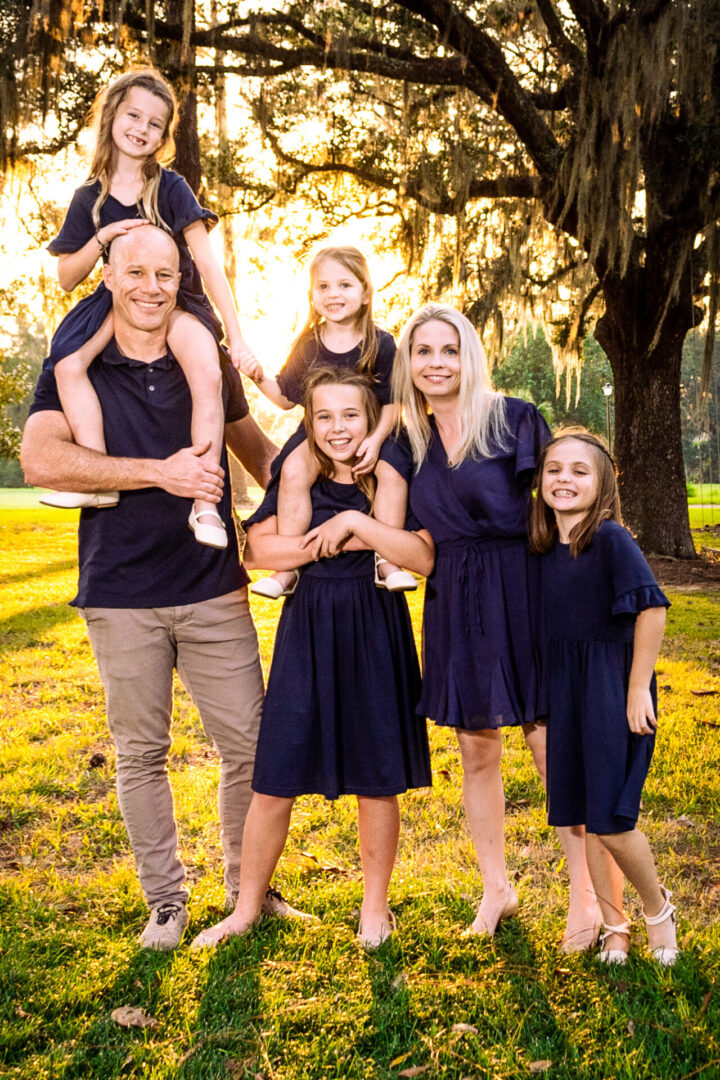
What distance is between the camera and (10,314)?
674 inches

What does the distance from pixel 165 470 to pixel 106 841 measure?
A: 6.13 ft

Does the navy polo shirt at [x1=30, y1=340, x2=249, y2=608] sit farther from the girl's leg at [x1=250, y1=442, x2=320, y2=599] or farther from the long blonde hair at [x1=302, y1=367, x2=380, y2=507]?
the long blonde hair at [x1=302, y1=367, x2=380, y2=507]

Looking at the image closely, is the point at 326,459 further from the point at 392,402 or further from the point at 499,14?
the point at 499,14

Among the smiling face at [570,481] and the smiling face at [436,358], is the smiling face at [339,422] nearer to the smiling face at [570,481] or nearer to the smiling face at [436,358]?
the smiling face at [436,358]

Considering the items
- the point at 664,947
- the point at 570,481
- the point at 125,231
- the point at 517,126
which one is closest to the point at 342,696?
the point at 570,481

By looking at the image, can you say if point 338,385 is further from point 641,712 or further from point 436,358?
point 641,712

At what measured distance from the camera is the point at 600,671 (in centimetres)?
272

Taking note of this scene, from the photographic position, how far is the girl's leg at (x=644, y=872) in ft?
8.81

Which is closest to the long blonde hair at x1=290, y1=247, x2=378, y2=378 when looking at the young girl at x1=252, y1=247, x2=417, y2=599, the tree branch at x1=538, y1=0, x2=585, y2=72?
the young girl at x1=252, y1=247, x2=417, y2=599

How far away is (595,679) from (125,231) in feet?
6.96

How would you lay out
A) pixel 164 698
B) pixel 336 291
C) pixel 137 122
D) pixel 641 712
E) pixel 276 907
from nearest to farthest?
pixel 641 712 → pixel 164 698 → pixel 276 907 → pixel 137 122 → pixel 336 291

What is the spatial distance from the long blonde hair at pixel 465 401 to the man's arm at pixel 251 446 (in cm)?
71

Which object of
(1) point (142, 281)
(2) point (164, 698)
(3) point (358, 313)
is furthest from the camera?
(3) point (358, 313)

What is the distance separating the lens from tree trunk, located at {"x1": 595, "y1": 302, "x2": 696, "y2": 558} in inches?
418
